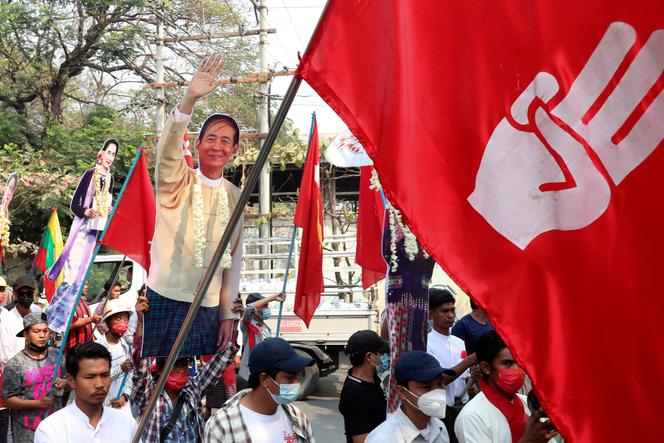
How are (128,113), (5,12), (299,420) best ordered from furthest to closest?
1. (128,113)
2. (5,12)
3. (299,420)

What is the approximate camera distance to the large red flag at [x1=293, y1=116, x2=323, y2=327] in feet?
23.8

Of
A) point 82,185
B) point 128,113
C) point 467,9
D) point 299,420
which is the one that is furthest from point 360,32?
point 128,113

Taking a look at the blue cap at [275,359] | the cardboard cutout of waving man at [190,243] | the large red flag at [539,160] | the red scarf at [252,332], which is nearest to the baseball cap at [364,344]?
the cardboard cutout of waving man at [190,243]

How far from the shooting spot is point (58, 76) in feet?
76.1

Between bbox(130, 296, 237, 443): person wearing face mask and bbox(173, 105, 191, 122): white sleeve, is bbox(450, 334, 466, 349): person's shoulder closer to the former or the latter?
bbox(130, 296, 237, 443): person wearing face mask

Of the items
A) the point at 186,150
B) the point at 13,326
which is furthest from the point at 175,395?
the point at 13,326

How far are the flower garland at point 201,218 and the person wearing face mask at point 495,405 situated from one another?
6.07 ft

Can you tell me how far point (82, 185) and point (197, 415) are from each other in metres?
3.57

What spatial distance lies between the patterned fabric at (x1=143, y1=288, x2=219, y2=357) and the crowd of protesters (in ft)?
0.23

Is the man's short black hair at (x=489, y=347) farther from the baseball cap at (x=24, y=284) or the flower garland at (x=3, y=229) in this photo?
the baseball cap at (x=24, y=284)

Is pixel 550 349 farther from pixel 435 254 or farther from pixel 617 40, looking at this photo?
pixel 617 40

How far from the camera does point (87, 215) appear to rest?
25.2 feet

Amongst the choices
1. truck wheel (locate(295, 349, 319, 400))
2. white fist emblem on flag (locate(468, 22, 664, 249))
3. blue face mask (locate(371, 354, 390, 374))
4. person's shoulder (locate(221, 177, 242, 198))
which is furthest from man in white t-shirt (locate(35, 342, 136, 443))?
truck wheel (locate(295, 349, 319, 400))

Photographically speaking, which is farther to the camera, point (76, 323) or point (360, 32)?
point (76, 323)
